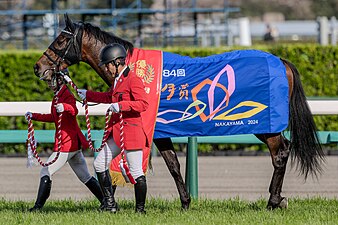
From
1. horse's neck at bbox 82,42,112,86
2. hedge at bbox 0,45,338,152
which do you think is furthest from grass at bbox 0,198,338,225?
hedge at bbox 0,45,338,152

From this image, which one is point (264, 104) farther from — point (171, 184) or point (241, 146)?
point (241, 146)

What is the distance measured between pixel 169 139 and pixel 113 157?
0.84m

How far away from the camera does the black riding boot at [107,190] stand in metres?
7.64

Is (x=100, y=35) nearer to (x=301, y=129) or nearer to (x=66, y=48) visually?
(x=66, y=48)

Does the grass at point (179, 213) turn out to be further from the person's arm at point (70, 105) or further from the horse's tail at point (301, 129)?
the person's arm at point (70, 105)

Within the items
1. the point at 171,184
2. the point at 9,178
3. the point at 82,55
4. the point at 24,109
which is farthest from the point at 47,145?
the point at 82,55

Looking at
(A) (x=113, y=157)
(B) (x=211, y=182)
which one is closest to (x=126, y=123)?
(A) (x=113, y=157)

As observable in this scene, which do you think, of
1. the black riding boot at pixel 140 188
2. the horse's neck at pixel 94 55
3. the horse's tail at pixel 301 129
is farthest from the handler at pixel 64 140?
the horse's tail at pixel 301 129

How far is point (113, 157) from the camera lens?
766cm

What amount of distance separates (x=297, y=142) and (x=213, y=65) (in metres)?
1.12

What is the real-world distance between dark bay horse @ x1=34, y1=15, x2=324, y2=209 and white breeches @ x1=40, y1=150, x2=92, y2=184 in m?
0.71

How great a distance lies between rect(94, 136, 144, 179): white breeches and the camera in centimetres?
751

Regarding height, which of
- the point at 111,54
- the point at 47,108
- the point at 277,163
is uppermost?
the point at 111,54

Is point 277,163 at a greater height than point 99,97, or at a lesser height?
lesser
